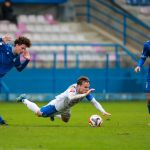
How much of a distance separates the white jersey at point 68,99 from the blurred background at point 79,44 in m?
12.0

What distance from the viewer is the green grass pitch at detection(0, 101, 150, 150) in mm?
12800

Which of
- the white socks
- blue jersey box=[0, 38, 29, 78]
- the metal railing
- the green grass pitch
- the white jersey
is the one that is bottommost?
the green grass pitch

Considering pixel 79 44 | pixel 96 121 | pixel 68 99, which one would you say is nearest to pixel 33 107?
pixel 68 99

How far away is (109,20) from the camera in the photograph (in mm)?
33875

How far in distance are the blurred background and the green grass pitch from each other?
795 cm

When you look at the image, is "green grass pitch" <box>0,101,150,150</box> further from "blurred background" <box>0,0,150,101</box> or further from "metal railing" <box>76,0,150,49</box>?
"metal railing" <box>76,0,150,49</box>

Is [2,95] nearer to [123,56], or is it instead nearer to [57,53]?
[57,53]

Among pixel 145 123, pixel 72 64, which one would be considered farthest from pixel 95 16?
pixel 145 123

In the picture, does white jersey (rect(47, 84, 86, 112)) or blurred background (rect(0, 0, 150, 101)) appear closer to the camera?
white jersey (rect(47, 84, 86, 112))

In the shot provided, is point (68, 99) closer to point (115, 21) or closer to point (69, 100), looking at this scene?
point (69, 100)

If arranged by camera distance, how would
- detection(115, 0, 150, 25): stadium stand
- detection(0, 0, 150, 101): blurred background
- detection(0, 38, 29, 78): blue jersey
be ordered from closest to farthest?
detection(0, 38, 29, 78): blue jersey
detection(0, 0, 150, 101): blurred background
detection(115, 0, 150, 25): stadium stand

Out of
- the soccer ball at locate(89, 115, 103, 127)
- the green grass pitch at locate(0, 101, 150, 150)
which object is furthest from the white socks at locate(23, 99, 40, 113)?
the soccer ball at locate(89, 115, 103, 127)

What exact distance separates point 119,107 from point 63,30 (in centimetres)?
793

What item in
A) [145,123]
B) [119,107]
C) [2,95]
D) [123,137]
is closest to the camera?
[123,137]
